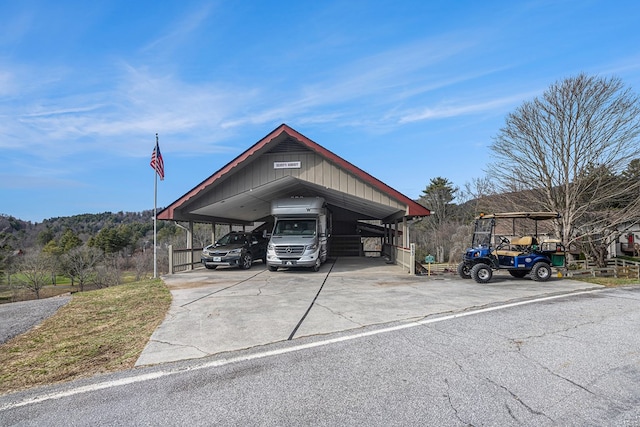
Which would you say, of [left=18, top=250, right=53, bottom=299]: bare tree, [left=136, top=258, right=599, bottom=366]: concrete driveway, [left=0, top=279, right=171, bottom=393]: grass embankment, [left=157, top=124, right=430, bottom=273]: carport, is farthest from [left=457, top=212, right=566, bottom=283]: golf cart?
[left=18, top=250, right=53, bottom=299]: bare tree

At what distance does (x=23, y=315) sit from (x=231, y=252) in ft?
29.5

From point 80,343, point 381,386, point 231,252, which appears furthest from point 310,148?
point 381,386

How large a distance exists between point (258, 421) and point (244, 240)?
49.0 feet

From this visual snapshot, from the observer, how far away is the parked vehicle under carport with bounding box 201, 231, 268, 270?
16281 millimetres

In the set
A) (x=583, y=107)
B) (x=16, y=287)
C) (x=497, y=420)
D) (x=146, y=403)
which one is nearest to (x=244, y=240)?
(x=146, y=403)

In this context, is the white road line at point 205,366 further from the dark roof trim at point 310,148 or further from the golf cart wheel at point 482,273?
the dark roof trim at point 310,148

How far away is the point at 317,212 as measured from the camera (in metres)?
15.4

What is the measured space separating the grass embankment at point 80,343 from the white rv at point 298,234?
612cm

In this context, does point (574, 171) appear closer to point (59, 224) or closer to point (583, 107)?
point (583, 107)

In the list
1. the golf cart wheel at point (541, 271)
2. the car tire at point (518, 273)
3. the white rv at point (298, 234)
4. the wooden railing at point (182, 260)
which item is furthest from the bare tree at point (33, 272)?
Result: the golf cart wheel at point (541, 271)

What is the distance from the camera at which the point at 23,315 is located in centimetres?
761

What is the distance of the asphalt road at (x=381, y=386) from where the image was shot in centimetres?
328

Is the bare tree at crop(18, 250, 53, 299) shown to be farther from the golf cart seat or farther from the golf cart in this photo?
the golf cart seat

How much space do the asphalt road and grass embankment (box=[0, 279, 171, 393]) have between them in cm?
51
